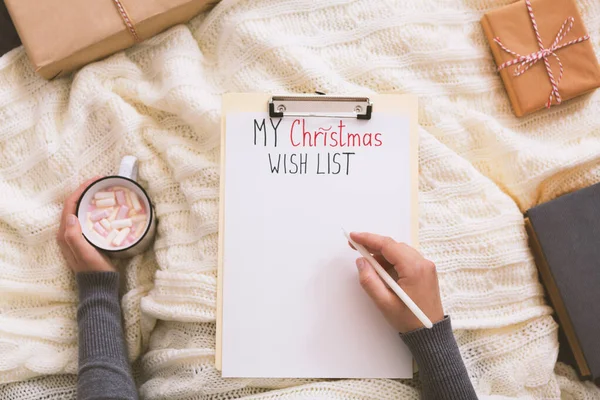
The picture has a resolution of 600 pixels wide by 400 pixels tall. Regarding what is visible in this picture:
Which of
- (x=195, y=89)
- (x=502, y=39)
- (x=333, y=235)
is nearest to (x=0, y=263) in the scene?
(x=195, y=89)

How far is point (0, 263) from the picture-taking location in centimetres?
78

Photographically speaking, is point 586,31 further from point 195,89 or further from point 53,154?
point 53,154

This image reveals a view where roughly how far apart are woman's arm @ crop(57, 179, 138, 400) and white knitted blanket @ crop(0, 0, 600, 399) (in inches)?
1.1

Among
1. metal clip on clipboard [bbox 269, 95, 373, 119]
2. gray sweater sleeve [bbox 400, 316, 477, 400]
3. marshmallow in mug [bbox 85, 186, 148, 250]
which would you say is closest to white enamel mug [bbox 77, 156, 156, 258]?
marshmallow in mug [bbox 85, 186, 148, 250]

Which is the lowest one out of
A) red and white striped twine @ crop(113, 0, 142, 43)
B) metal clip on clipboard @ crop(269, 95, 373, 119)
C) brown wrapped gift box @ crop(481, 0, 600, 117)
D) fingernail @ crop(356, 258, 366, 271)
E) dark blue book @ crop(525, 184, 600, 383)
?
dark blue book @ crop(525, 184, 600, 383)

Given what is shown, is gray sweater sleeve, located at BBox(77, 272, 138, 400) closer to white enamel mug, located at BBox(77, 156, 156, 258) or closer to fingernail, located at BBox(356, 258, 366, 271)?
white enamel mug, located at BBox(77, 156, 156, 258)

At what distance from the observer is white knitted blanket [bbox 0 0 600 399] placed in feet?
2.41

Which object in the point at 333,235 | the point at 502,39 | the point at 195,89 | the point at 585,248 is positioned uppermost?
the point at 195,89

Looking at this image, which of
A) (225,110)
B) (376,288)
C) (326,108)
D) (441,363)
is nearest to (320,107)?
(326,108)

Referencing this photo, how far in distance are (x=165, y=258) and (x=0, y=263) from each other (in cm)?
25

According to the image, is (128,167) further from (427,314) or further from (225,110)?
(427,314)

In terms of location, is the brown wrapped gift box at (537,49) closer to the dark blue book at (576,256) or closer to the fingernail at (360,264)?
the dark blue book at (576,256)

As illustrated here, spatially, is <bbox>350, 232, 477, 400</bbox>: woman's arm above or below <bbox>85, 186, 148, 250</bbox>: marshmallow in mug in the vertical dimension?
below

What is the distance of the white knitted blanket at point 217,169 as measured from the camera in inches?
28.9
